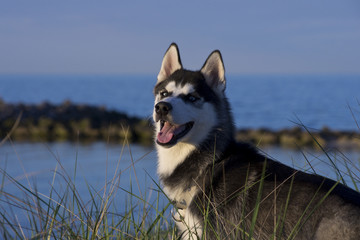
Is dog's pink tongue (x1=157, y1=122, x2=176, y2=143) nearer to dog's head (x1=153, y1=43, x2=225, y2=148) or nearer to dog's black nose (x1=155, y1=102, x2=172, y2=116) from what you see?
dog's head (x1=153, y1=43, x2=225, y2=148)

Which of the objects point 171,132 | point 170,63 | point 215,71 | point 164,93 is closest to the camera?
point 171,132

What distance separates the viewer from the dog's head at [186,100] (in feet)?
13.2

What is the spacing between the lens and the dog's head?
402cm

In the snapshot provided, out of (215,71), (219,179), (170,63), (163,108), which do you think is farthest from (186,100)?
(219,179)

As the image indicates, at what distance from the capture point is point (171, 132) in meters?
4.09

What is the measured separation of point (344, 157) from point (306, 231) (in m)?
1.04

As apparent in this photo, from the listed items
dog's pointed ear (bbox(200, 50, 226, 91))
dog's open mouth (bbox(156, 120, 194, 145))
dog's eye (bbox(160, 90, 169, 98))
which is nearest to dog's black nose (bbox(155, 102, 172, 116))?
dog's open mouth (bbox(156, 120, 194, 145))

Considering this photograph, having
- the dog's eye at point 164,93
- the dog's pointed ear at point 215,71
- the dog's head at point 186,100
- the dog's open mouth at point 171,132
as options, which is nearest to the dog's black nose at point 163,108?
the dog's head at point 186,100

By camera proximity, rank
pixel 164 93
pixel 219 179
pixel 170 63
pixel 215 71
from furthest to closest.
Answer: pixel 170 63 → pixel 215 71 → pixel 164 93 → pixel 219 179

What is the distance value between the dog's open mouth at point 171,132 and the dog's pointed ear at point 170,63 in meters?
0.77

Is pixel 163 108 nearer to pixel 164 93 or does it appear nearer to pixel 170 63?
pixel 164 93

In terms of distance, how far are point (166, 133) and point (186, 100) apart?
36 cm

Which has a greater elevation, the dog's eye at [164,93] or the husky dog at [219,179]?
the dog's eye at [164,93]

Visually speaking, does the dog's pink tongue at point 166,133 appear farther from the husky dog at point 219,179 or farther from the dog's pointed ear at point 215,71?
the dog's pointed ear at point 215,71
